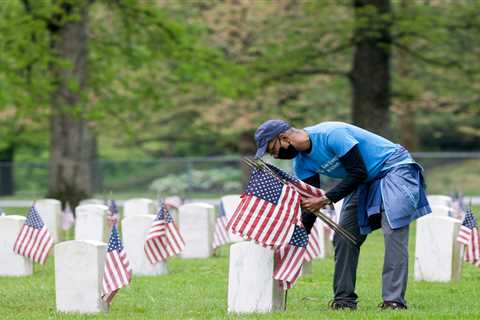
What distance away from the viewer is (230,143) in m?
46.3

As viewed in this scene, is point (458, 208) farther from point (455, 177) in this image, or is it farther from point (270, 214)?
point (455, 177)

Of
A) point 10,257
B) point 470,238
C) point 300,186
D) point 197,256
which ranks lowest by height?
point 10,257

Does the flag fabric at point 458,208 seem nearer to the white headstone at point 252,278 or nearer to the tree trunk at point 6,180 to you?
the white headstone at point 252,278

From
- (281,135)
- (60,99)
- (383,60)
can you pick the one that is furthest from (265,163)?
(383,60)

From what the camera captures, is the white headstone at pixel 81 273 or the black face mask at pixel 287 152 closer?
the black face mask at pixel 287 152

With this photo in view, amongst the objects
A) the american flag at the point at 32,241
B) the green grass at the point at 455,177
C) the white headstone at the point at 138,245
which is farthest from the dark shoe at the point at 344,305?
the green grass at the point at 455,177

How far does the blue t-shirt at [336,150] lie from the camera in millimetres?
9695

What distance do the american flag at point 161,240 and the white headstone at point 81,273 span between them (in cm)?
390

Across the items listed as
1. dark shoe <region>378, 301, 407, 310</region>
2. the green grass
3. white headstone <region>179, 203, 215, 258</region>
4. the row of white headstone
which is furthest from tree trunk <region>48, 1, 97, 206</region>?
dark shoe <region>378, 301, 407, 310</region>

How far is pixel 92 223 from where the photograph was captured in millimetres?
16500

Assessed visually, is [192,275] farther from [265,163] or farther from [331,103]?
[331,103]

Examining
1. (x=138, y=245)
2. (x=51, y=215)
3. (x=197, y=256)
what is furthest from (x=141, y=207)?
(x=138, y=245)

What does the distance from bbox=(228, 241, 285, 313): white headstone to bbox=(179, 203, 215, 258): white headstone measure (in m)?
6.92

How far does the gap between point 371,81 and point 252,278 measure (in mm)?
20216
